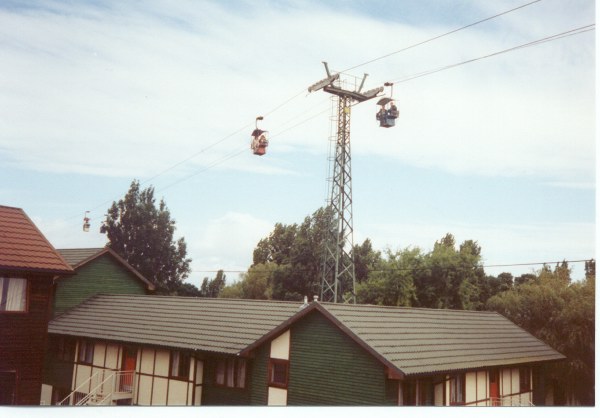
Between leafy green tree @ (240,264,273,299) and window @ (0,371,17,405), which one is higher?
leafy green tree @ (240,264,273,299)

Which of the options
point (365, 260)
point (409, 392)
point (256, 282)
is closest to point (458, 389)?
point (409, 392)

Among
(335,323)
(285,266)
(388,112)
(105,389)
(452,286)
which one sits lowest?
(105,389)

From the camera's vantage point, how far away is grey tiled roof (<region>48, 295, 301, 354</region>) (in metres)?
10.4

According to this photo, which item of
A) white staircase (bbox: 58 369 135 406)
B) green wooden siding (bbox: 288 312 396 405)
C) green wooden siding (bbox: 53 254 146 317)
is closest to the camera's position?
green wooden siding (bbox: 288 312 396 405)

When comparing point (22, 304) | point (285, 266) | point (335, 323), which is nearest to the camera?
point (22, 304)

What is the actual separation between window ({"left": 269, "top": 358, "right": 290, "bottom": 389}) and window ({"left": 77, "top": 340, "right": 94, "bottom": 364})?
422 cm

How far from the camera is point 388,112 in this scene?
10.0m

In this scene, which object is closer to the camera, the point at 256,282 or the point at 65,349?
the point at 65,349

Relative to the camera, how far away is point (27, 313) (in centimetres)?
838

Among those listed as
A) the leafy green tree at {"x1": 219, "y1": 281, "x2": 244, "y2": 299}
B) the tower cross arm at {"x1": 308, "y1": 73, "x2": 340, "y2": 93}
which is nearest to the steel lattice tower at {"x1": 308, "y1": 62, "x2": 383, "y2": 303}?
the tower cross arm at {"x1": 308, "y1": 73, "x2": 340, "y2": 93}

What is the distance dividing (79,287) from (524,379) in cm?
1053

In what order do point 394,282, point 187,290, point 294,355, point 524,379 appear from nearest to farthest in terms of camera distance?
point 294,355 → point 524,379 → point 187,290 → point 394,282

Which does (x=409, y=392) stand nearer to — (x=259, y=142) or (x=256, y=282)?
(x=259, y=142)

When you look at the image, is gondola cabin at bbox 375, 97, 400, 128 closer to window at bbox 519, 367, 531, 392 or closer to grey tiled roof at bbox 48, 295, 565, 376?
grey tiled roof at bbox 48, 295, 565, 376
